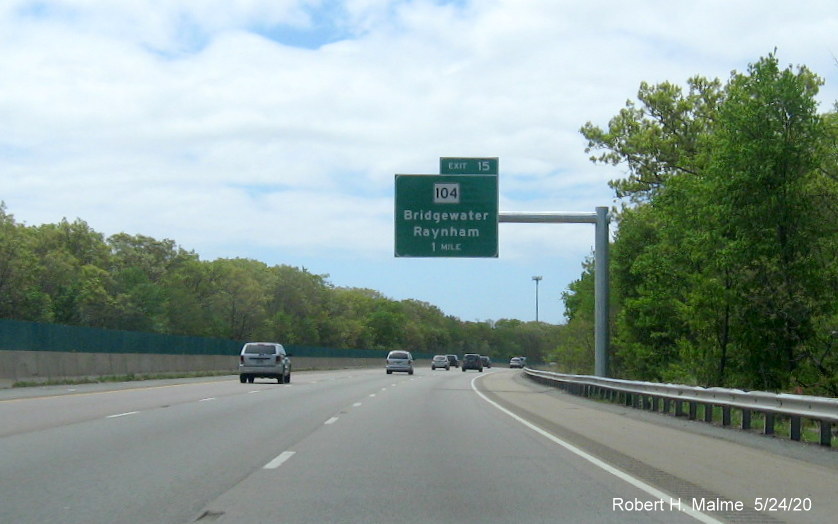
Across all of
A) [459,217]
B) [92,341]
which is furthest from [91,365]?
[459,217]

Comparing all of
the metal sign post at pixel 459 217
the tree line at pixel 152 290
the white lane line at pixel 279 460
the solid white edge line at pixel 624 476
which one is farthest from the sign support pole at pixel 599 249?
the tree line at pixel 152 290

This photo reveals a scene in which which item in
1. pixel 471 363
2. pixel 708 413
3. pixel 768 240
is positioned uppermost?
pixel 768 240

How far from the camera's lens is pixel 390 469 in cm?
1225

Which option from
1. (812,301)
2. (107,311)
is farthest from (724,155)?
(107,311)

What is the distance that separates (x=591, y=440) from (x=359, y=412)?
784cm

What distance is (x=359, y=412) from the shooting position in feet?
75.5

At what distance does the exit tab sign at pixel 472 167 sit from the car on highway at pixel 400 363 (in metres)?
36.3

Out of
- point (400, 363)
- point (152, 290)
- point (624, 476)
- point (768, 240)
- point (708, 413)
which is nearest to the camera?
point (624, 476)

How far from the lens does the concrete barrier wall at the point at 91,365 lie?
3269 centimetres

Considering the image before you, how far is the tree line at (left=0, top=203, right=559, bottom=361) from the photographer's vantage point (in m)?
86.3

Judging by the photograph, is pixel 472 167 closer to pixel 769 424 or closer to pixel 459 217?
pixel 459 217

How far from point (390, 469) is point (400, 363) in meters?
56.5

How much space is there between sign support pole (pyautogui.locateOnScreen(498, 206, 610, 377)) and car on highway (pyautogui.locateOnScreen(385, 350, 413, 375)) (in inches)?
1403

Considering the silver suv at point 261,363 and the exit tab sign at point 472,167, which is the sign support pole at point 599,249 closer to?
the exit tab sign at point 472,167
